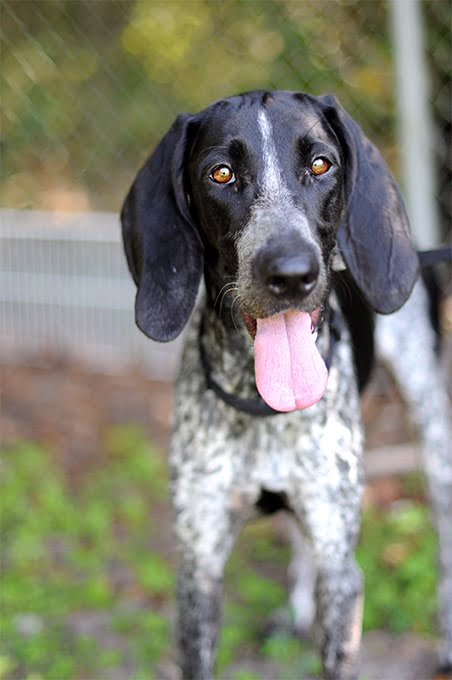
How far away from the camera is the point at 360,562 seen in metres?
4.21

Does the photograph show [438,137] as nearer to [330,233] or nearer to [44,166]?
[330,233]

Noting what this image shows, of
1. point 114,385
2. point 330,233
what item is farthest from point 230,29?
point 330,233

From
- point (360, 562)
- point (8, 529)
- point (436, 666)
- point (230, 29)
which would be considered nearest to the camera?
point (436, 666)

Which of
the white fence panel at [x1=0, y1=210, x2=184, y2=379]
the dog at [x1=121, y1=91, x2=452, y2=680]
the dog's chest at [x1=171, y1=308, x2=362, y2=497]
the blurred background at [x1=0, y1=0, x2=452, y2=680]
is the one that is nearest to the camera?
the dog at [x1=121, y1=91, x2=452, y2=680]

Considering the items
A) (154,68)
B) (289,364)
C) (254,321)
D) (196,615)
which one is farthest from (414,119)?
(196,615)

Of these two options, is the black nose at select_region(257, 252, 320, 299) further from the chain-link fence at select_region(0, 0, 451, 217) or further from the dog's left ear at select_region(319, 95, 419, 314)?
the chain-link fence at select_region(0, 0, 451, 217)

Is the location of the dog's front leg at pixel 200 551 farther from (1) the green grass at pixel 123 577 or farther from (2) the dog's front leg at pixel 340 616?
(1) the green grass at pixel 123 577

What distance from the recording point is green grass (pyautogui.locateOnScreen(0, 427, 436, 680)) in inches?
147

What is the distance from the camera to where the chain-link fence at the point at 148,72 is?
17.8 feet

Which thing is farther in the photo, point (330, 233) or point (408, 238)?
point (408, 238)

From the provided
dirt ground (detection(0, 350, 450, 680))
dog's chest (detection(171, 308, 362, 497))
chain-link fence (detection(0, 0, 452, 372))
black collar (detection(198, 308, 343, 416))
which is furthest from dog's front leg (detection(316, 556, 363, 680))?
chain-link fence (detection(0, 0, 452, 372))

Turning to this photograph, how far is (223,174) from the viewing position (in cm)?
251

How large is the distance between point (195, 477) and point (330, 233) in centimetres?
86

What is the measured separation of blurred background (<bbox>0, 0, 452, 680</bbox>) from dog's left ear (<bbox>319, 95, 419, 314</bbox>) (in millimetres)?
1636
